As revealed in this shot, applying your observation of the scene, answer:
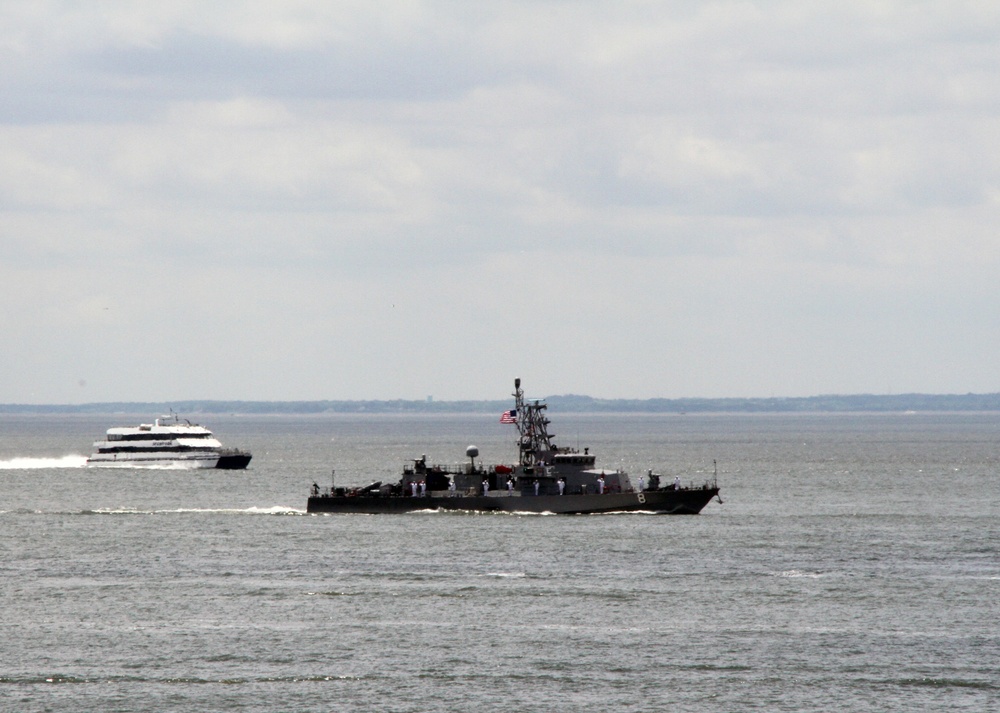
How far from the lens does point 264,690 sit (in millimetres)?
49719

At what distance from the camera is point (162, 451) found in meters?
176

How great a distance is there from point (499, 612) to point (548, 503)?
3893cm

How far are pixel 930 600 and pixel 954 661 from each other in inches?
475

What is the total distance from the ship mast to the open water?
152 inches

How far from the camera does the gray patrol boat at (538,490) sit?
101438mm

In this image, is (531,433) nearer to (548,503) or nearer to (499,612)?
(548,503)

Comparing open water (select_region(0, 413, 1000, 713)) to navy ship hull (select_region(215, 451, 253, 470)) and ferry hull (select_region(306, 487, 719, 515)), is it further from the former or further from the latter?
navy ship hull (select_region(215, 451, 253, 470))

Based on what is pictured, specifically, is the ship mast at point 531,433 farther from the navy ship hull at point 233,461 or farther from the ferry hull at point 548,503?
the navy ship hull at point 233,461

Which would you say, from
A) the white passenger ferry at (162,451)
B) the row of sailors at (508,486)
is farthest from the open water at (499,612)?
the white passenger ferry at (162,451)

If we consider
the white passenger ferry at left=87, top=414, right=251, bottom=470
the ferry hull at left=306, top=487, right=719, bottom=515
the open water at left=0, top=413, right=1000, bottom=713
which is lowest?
the open water at left=0, top=413, right=1000, bottom=713

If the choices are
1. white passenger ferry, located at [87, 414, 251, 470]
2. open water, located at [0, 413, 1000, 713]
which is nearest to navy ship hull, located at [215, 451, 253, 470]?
white passenger ferry, located at [87, 414, 251, 470]

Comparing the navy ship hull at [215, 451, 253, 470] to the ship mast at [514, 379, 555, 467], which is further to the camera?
the navy ship hull at [215, 451, 253, 470]

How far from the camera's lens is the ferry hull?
101312 mm

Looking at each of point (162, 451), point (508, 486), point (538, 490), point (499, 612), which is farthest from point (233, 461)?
point (499, 612)
